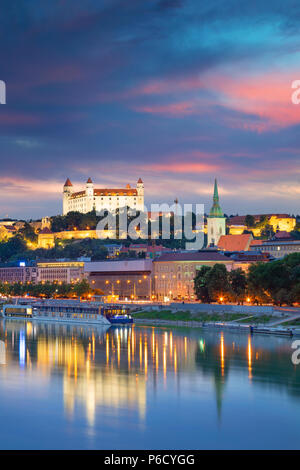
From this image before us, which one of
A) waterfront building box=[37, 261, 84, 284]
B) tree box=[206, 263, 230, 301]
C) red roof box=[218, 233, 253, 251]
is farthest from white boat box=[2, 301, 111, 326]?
red roof box=[218, 233, 253, 251]

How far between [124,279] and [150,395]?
236 ft

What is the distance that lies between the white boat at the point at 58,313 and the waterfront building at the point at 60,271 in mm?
25170

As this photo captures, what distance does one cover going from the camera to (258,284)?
228ft

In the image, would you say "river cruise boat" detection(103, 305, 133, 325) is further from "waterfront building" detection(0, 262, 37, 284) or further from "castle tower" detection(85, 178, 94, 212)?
"castle tower" detection(85, 178, 94, 212)

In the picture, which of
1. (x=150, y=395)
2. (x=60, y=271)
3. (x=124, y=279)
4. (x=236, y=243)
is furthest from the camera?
(x=60, y=271)

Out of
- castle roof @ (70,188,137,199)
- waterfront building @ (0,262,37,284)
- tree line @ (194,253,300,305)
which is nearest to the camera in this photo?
tree line @ (194,253,300,305)

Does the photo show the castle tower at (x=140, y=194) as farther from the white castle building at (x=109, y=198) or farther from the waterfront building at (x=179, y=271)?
the waterfront building at (x=179, y=271)

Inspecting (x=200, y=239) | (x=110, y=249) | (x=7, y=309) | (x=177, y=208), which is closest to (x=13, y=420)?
(x=7, y=309)

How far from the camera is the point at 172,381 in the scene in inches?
1391

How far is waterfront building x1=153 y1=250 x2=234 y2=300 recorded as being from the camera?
98.4 meters

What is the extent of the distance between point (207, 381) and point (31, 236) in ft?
416

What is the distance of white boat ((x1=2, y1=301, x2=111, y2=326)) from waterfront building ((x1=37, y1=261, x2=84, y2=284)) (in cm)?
2517

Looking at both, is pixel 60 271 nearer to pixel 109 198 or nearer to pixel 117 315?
pixel 109 198

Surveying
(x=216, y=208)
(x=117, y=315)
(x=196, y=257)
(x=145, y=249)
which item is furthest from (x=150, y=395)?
(x=216, y=208)
